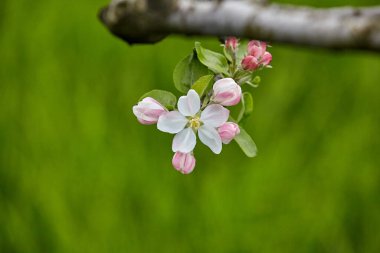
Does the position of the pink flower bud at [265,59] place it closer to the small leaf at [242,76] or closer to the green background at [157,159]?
the small leaf at [242,76]

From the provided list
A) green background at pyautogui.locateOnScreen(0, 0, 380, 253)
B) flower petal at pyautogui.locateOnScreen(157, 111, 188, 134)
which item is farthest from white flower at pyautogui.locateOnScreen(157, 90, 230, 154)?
green background at pyautogui.locateOnScreen(0, 0, 380, 253)

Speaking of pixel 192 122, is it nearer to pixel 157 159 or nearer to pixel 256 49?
pixel 256 49

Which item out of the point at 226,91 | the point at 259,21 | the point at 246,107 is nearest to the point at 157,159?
the point at 246,107

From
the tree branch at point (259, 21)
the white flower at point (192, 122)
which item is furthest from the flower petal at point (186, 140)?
the tree branch at point (259, 21)

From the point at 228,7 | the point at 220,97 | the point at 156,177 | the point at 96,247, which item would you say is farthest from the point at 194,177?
the point at 228,7

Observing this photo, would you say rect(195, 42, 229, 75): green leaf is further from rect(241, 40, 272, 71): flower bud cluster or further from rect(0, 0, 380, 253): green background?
rect(0, 0, 380, 253): green background

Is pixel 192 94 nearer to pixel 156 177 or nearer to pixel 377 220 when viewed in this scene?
pixel 156 177

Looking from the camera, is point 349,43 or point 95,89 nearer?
point 349,43
